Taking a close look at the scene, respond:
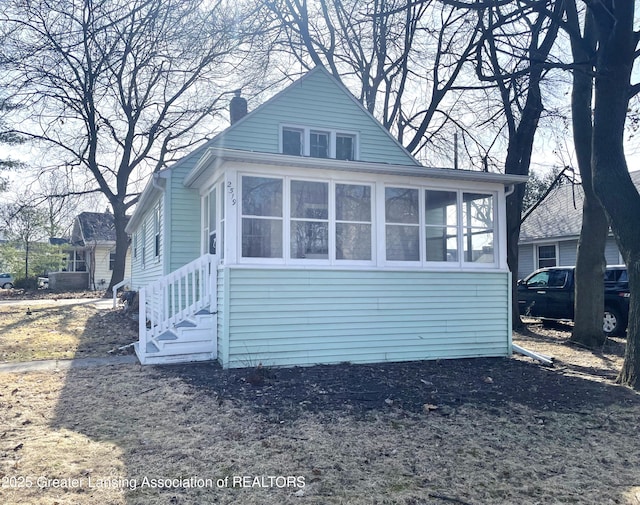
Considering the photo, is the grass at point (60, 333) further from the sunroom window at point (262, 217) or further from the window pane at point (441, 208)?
the window pane at point (441, 208)

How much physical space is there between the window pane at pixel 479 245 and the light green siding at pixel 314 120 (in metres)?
3.89

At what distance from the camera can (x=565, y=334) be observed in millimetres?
Result: 11992

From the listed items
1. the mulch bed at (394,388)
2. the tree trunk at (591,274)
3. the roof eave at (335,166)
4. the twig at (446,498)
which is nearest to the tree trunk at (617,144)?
the mulch bed at (394,388)

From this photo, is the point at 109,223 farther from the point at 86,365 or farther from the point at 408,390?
the point at 408,390

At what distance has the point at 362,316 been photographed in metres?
7.81

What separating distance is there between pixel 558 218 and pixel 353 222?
15.3 m

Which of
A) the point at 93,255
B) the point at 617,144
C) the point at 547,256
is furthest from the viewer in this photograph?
the point at 93,255

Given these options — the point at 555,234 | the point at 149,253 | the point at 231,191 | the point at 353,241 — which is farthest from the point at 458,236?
the point at 555,234

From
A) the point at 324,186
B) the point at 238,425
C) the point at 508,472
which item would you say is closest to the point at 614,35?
the point at 324,186

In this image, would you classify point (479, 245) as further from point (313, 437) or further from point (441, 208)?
point (313, 437)

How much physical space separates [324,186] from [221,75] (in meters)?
12.4

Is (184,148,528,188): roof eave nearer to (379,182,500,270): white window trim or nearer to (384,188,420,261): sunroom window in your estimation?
(379,182,500,270): white window trim

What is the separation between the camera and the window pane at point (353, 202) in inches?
309

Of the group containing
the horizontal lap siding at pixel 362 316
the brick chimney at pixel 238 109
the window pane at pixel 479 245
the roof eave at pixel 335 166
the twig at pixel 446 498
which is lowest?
the twig at pixel 446 498
